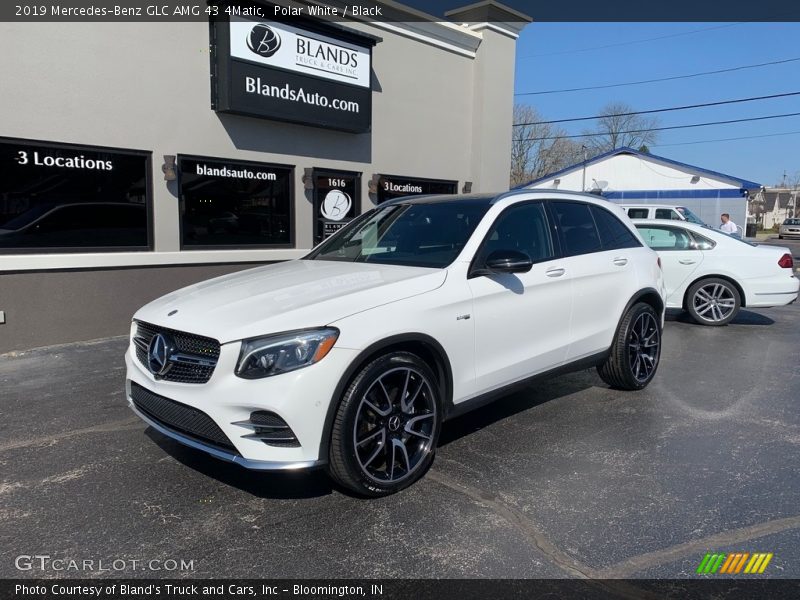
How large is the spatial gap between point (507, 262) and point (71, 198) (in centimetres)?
634

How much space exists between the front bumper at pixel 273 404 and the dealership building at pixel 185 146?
5709 mm

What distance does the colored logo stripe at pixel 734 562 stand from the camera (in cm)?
297

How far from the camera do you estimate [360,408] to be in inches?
134

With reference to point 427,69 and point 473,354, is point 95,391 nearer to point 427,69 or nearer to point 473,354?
point 473,354

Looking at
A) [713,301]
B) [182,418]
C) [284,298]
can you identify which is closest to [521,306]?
[284,298]

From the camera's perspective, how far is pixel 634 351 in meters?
5.74

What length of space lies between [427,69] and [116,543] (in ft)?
35.2

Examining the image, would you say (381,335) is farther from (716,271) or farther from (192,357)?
(716,271)

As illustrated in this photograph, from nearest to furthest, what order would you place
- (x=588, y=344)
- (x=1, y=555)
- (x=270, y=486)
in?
(x=1, y=555) → (x=270, y=486) → (x=588, y=344)

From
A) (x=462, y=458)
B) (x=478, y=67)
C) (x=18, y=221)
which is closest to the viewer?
(x=462, y=458)

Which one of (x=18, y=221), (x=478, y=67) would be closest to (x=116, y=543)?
(x=18, y=221)

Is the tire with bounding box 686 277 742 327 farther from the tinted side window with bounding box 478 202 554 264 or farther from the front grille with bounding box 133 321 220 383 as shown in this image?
the front grille with bounding box 133 321 220 383

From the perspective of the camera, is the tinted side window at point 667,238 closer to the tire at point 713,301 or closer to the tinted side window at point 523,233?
the tire at point 713,301

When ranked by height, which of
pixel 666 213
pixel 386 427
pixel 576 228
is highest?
pixel 666 213
